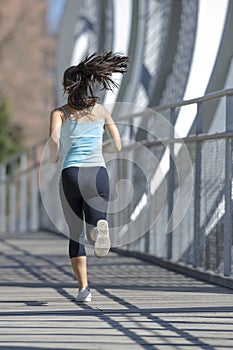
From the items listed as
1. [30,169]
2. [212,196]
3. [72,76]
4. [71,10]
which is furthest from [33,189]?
[72,76]

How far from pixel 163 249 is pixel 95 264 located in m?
0.84

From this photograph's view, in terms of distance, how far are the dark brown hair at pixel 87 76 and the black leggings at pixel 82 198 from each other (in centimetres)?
48

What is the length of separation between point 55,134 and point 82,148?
0.74ft

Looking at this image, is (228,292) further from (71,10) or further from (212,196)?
(71,10)

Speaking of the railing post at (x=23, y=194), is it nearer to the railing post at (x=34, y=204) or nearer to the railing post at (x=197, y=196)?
the railing post at (x=34, y=204)

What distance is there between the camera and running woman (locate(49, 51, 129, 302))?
8828 mm

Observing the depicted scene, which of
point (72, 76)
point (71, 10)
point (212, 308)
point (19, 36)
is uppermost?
point (19, 36)

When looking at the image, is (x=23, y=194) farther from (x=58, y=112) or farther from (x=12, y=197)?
(x=58, y=112)

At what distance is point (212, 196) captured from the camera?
1080 centimetres

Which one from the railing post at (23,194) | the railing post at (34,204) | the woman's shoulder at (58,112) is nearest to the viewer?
the woman's shoulder at (58,112)

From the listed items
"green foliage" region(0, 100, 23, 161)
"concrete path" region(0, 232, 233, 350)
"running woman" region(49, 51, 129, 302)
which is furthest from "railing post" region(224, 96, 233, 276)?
"green foliage" region(0, 100, 23, 161)

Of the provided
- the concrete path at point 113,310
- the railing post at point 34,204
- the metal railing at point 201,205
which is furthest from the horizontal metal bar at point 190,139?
the railing post at point 34,204

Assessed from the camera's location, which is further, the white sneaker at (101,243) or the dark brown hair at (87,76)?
the dark brown hair at (87,76)

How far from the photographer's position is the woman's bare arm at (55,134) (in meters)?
8.77
